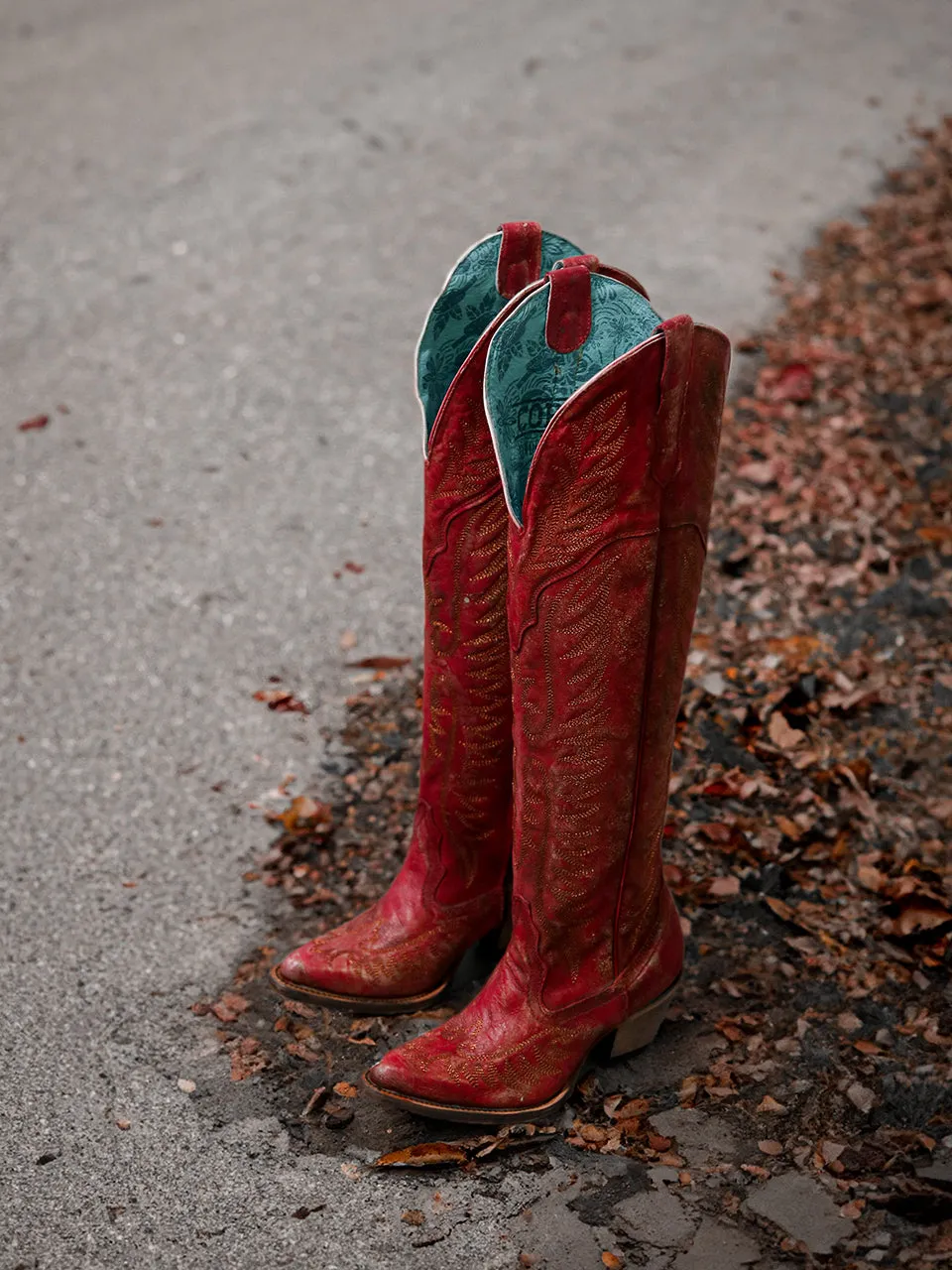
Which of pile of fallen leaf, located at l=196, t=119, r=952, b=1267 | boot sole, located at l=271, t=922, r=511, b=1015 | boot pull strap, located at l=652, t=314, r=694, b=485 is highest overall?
boot pull strap, located at l=652, t=314, r=694, b=485

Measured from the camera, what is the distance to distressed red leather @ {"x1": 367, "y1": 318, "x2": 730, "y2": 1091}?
6.07 feet

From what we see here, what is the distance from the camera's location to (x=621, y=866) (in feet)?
7.02

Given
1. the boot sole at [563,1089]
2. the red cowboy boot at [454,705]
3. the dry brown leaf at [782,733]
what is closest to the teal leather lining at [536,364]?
the red cowboy boot at [454,705]

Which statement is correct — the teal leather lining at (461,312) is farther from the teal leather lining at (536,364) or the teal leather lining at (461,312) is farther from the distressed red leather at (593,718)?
the distressed red leather at (593,718)

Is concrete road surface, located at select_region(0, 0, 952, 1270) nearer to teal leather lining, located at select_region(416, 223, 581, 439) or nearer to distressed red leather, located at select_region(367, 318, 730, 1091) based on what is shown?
distressed red leather, located at select_region(367, 318, 730, 1091)

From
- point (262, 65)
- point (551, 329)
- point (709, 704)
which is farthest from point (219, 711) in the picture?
point (262, 65)

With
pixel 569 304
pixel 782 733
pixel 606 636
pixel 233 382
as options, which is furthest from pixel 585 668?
pixel 233 382

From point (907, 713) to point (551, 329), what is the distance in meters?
1.70

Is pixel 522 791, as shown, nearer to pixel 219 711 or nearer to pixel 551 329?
pixel 551 329

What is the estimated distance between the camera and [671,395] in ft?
6.00

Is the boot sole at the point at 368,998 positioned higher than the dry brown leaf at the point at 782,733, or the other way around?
the boot sole at the point at 368,998

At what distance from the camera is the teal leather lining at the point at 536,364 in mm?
1910

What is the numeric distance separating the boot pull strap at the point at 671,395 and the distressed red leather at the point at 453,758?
0.34 meters

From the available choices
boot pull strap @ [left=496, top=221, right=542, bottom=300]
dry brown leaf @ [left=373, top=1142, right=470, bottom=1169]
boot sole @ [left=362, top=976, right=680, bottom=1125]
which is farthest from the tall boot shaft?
boot pull strap @ [left=496, top=221, right=542, bottom=300]
